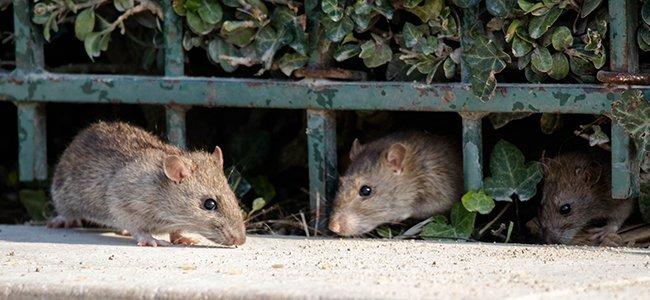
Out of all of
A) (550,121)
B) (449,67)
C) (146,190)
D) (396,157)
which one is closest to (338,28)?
(449,67)

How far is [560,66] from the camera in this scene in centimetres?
630

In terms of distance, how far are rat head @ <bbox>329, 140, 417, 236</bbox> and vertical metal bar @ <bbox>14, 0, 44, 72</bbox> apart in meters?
1.81

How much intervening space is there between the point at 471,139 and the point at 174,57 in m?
1.63

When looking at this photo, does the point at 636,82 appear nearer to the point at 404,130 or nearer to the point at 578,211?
the point at 578,211

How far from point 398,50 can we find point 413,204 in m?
0.93

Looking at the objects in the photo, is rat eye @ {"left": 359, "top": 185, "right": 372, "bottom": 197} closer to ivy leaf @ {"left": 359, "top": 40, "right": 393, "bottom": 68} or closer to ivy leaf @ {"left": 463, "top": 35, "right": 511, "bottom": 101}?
ivy leaf @ {"left": 359, "top": 40, "right": 393, "bottom": 68}

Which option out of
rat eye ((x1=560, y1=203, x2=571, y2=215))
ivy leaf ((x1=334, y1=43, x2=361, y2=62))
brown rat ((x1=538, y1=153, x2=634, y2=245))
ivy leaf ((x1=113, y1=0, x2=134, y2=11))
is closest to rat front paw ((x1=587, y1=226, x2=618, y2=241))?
brown rat ((x1=538, y1=153, x2=634, y2=245))

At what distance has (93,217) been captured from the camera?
700cm

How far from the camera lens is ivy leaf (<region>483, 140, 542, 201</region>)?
21.7 feet

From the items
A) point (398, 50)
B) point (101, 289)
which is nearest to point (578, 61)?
point (398, 50)

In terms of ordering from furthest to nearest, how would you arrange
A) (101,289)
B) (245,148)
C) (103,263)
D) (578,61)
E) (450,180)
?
1. (245,148)
2. (450,180)
3. (578,61)
4. (103,263)
5. (101,289)

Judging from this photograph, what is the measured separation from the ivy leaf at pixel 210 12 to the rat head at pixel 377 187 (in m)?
1.09

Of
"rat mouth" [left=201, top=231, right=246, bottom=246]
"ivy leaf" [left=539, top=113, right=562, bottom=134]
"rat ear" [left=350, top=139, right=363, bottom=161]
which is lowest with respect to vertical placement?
"rat mouth" [left=201, top=231, right=246, bottom=246]

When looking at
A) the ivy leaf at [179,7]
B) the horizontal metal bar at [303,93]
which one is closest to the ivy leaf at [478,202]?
the horizontal metal bar at [303,93]
